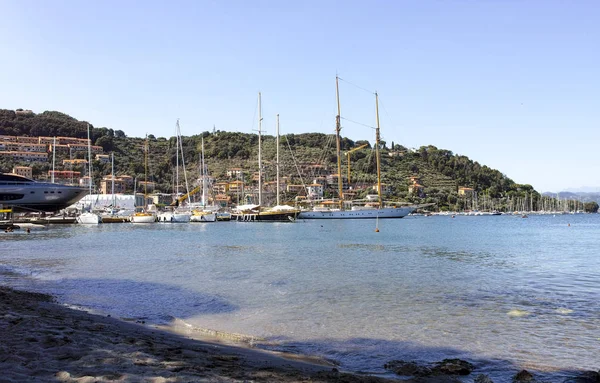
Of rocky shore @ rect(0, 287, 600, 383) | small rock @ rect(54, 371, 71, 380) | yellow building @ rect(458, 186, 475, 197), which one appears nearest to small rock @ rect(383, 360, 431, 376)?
rocky shore @ rect(0, 287, 600, 383)

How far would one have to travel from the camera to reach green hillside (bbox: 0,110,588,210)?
148500 mm

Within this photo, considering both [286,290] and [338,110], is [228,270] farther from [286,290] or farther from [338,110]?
[338,110]

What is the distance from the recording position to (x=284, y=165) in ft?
530

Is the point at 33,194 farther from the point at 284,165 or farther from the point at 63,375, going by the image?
the point at 284,165

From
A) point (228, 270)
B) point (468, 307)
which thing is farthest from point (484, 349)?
point (228, 270)

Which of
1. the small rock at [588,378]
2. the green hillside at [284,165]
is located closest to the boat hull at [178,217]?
the green hillside at [284,165]

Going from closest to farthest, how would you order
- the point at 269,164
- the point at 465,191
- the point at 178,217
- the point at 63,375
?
the point at 63,375, the point at 178,217, the point at 269,164, the point at 465,191

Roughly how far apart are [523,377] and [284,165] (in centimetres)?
15606

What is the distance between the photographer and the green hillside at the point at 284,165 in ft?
487

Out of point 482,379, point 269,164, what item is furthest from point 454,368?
point 269,164

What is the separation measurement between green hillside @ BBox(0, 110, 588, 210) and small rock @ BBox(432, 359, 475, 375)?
12951 centimetres

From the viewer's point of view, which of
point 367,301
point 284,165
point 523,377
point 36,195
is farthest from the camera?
point 284,165

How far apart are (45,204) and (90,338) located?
70781 millimetres

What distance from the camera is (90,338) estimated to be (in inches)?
252
